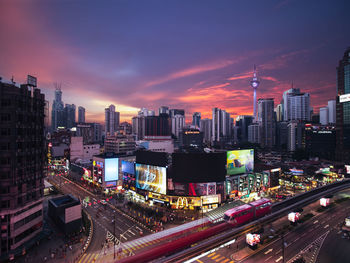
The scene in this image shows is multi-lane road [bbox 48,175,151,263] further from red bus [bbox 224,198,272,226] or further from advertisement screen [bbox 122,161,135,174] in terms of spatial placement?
red bus [bbox 224,198,272,226]

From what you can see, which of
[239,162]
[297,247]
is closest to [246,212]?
[297,247]

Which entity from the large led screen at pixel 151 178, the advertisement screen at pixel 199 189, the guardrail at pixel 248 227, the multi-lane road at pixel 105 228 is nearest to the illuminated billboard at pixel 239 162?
the advertisement screen at pixel 199 189

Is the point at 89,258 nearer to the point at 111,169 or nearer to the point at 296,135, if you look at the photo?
the point at 111,169

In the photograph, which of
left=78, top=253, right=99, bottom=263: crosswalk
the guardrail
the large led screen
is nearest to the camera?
A: the guardrail

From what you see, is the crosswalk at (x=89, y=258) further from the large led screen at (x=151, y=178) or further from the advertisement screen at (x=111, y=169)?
the advertisement screen at (x=111, y=169)

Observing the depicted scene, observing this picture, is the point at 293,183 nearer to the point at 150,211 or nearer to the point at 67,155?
the point at 150,211

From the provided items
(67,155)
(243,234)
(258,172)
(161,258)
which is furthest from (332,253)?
(67,155)

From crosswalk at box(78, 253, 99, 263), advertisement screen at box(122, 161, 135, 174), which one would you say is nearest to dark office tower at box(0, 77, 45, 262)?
crosswalk at box(78, 253, 99, 263)
